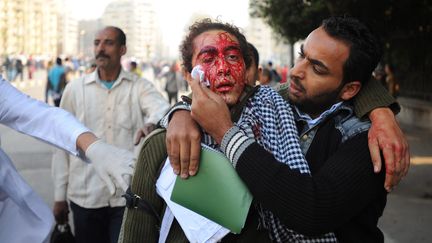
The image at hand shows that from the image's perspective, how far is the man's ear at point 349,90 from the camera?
1.81m

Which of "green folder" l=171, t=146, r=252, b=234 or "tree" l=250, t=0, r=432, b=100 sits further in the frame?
"tree" l=250, t=0, r=432, b=100

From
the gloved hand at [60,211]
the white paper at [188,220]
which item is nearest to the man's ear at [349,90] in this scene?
the white paper at [188,220]

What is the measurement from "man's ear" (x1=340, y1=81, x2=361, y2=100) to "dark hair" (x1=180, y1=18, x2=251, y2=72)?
40 cm

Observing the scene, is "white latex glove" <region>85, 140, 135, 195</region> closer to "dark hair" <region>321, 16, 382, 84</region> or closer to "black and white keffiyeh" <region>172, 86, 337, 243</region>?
"black and white keffiyeh" <region>172, 86, 337, 243</region>

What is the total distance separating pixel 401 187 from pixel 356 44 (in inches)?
237

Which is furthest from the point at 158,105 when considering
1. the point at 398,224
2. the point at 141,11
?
the point at 141,11

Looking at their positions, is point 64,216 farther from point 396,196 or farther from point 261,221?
point 396,196

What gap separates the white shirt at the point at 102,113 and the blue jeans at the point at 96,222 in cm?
11

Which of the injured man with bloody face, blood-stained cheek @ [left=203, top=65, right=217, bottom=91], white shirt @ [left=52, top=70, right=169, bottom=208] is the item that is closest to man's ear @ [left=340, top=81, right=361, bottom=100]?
the injured man with bloody face

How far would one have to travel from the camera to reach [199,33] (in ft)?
6.23

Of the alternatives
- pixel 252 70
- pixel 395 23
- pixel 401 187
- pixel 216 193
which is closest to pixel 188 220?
pixel 216 193

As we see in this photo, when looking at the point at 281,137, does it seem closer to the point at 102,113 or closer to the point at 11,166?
the point at 11,166

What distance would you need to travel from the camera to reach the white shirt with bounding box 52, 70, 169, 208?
3.54 m

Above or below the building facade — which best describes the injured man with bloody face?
above
